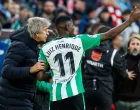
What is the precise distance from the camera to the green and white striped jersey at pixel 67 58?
7672 mm

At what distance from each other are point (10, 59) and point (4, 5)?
900 centimetres

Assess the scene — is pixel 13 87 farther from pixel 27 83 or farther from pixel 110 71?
pixel 110 71

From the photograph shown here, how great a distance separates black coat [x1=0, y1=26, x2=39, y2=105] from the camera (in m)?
7.51

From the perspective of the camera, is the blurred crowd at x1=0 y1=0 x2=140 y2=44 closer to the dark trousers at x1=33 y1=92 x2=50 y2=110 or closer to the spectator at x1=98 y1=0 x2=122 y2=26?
the spectator at x1=98 y1=0 x2=122 y2=26

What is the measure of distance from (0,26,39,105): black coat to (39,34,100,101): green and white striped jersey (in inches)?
7.9

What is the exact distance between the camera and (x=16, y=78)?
7.53 meters

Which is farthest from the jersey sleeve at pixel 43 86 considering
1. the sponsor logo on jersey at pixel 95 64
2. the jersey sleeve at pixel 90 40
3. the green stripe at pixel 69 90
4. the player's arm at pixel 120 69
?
the player's arm at pixel 120 69

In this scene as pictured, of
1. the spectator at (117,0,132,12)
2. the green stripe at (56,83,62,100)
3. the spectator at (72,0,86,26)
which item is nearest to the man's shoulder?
the green stripe at (56,83,62,100)

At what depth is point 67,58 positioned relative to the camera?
7.72 meters

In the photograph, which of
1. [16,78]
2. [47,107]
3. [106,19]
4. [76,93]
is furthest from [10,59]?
[106,19]

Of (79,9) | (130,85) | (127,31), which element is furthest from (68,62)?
(79,9)

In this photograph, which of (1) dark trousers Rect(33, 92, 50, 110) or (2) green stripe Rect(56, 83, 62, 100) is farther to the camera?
(1) dark trousers Rect(33, 92, 50, 110)

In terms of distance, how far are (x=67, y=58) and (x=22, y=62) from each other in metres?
0.59

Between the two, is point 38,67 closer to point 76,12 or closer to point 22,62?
point 22,62
